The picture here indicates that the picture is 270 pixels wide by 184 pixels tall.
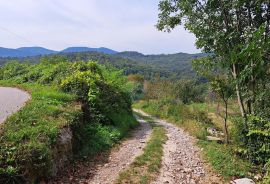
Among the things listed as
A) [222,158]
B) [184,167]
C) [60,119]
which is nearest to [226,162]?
[222,158]

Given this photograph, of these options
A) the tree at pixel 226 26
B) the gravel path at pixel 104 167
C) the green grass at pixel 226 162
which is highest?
the tree at pixel 226 26

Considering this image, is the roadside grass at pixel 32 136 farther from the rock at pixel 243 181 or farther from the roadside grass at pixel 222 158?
the rock at pixel 243 181

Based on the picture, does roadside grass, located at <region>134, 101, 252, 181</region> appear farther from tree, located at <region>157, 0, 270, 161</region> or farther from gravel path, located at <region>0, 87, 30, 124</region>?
gravel path, located at <region>0, 87, 30, 124</region>

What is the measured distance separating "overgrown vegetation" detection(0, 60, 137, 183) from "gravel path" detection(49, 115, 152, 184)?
57 centimetres

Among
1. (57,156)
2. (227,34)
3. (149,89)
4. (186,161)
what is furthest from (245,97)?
(149,89)

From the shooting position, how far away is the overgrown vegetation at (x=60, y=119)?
27.8 ft

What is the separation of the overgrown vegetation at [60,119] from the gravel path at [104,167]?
0.57 meters

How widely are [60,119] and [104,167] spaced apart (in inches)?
91.2

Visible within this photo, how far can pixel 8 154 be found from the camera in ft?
26.8

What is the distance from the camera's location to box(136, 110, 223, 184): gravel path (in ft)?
35.0

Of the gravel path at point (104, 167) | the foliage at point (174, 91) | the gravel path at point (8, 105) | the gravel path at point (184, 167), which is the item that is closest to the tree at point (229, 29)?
the gravel path at point (184, 167)

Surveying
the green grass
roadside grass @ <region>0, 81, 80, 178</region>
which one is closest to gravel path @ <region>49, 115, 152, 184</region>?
roadside grass @ <region>0, 81, 80, 178</region>

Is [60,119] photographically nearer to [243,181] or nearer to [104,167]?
[104,167]

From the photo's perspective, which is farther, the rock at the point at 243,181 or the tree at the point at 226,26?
the tree at the point at 226,26
